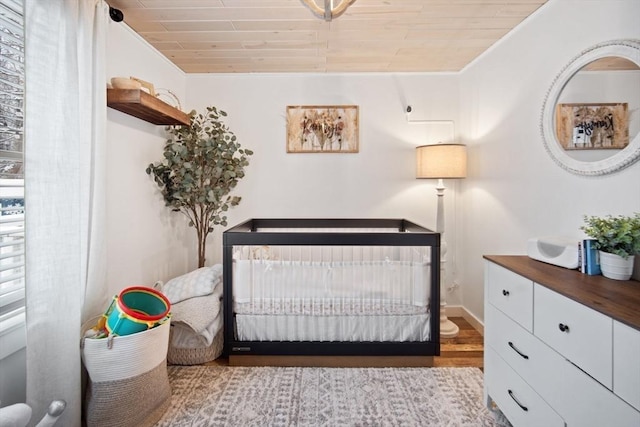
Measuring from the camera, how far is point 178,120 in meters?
2.26

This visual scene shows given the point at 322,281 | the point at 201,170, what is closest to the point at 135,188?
the point at 201,170

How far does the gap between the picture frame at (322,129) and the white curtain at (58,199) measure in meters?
1.61

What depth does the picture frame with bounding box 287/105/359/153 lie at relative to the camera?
2838 millimetres

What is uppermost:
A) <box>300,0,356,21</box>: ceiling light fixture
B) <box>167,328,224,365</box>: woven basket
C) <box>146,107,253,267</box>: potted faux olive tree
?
<box>300,0,356,21</box>: ceiling light fixture

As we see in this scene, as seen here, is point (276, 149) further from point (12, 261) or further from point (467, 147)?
point (12, 261)

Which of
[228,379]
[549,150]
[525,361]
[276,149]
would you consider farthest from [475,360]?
[276,149]

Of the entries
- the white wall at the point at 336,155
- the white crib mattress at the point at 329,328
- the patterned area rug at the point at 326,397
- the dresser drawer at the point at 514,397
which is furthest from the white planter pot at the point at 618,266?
the white wall at the point at 336,155

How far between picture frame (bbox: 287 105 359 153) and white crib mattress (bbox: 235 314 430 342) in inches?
60.3

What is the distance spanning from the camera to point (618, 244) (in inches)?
47.9

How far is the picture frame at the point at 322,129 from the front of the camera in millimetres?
2838

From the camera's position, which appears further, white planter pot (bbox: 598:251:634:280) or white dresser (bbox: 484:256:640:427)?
white planter pot (bbox: 598:251:634:280)

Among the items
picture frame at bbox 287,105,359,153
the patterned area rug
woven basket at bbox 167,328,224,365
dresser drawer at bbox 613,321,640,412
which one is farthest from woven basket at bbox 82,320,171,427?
picture frame at bbox 287,105,359,153

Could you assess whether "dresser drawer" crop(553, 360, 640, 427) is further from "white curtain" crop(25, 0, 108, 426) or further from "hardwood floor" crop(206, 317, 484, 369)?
"white curtain" crop(25, 0, 108, 426)

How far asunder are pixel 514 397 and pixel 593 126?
131 centimetres
